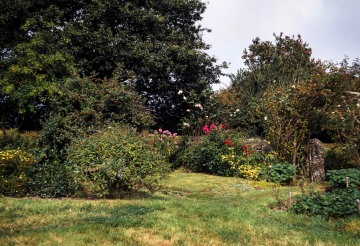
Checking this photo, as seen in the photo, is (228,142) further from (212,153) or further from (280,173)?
(280,173)

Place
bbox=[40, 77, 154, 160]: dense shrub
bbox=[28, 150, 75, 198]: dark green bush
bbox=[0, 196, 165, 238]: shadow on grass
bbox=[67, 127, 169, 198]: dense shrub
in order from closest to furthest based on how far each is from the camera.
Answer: bbox=[0, 196, 165, 238]: shadow on grass
bbox=[67, 127, 169, 198]: dense shrub
bbox=[28, 150, 75, 198]: dark green bush
bbox=[40, 77, 154, 160]: dense shrub

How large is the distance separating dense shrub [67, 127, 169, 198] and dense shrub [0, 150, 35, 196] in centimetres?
113

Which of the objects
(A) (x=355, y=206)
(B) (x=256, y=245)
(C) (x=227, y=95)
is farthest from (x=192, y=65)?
(B) (x=256, y=245)

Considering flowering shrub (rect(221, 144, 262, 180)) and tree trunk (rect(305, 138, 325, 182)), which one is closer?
tree trunk (rect(305, 138, 325, 182))

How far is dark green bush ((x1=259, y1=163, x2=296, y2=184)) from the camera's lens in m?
13.1

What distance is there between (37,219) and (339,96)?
35.2ft

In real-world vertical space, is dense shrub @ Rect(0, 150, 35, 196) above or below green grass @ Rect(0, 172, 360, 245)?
above

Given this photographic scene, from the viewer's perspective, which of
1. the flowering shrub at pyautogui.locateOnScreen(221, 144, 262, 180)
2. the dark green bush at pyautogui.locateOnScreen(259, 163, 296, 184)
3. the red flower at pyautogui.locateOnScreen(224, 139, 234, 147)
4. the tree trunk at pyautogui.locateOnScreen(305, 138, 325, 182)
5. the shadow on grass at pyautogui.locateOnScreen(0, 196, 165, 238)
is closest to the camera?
the shadow on grass at pyautogui.locateOnScreen(0, 196, 165, 238)

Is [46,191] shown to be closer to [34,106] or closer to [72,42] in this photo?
[34,106]

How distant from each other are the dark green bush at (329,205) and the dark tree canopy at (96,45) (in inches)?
423

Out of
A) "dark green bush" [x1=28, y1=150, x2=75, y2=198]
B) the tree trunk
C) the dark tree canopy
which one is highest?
the dark tree canopy

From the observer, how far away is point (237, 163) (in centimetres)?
1455

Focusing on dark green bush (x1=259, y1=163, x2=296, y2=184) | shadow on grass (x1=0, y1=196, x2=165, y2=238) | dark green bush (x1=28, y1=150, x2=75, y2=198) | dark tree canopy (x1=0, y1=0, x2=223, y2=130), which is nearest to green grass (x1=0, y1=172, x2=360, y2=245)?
shadow on grass (x1=0, y1=196, x2=165, y2=238)

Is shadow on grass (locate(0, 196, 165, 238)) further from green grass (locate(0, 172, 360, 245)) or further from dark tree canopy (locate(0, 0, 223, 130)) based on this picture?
dark tree canopy (locate(0, 0, 223, 130))
